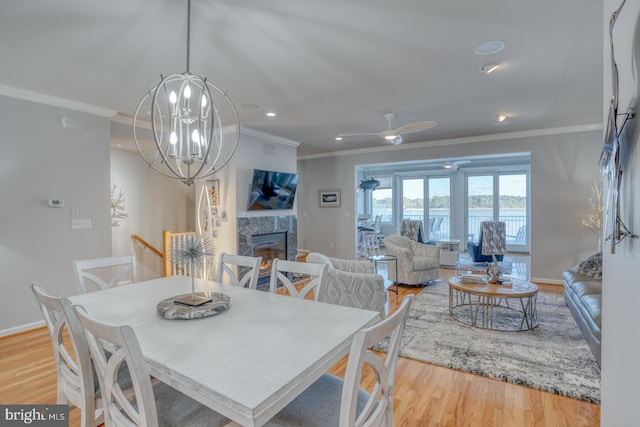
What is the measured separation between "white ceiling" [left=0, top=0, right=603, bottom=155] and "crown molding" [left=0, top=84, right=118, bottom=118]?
0.46ft

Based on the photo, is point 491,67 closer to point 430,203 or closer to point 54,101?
point 54,101

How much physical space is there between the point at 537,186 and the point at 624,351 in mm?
5055

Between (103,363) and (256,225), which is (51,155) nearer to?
(256,225)

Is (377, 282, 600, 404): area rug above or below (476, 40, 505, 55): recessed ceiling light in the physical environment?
below

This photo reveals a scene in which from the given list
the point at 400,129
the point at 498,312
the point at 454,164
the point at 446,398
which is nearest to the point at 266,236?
the point at 400,129

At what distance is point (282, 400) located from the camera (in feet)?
3.23

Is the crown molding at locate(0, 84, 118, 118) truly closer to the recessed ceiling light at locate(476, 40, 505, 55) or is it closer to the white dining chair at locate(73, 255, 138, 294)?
the white dining chair at locate(73, 255, 138, 294)

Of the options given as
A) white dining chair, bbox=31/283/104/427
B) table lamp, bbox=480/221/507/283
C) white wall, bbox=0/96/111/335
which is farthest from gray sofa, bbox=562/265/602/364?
white wall, bbox=0/96/111/335

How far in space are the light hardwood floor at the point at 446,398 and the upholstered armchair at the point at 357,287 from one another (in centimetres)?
56

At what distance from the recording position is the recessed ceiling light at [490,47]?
245cm

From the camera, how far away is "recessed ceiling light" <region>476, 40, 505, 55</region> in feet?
8.04

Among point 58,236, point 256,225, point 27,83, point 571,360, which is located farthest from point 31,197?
point 571,360

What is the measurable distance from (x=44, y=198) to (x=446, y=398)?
4466 mm

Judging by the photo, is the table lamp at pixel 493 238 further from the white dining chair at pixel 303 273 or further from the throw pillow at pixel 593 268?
the white dining chair at pixel 303 273
